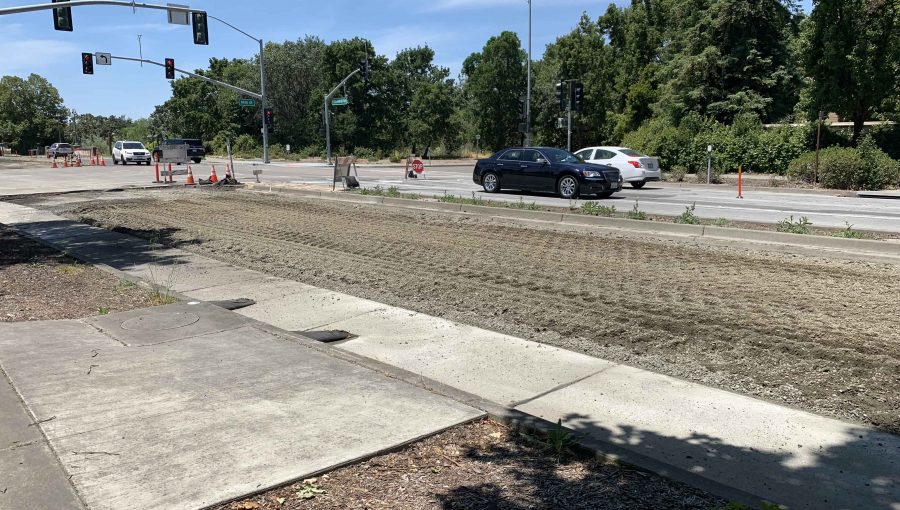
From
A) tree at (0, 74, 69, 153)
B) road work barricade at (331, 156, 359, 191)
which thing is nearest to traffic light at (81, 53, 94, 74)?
road work barricade at (331, 156, 359, 191)

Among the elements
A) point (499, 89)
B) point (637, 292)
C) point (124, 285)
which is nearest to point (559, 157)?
point (637, 292)

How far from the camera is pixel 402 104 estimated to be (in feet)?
239

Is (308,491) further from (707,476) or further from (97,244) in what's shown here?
(97,244)

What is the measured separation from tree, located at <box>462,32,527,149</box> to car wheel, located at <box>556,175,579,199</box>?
1577 inches

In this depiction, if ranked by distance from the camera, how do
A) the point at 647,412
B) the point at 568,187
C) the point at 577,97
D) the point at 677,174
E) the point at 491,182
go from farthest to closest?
1. the point at 577,97
2. the point at 677,174
3. the point at 491,182
4. the point at 568,187
5. the point at 647,412

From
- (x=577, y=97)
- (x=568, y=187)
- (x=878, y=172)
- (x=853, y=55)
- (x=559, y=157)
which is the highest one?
(x=853, y=55)

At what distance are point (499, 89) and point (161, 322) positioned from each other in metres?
55.4

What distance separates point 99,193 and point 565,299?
2079 cm

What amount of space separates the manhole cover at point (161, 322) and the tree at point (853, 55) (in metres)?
28.8

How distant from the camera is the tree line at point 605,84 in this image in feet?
93.1

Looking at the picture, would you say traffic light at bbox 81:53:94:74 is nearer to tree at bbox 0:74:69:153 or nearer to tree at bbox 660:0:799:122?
tree at bbox 660:0:799:122

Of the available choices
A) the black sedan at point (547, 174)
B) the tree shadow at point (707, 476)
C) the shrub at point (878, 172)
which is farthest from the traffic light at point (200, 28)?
the tree shadow at point (707, 476)

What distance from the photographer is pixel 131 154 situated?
46656mm

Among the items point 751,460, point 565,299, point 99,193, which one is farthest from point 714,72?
point 751,460
